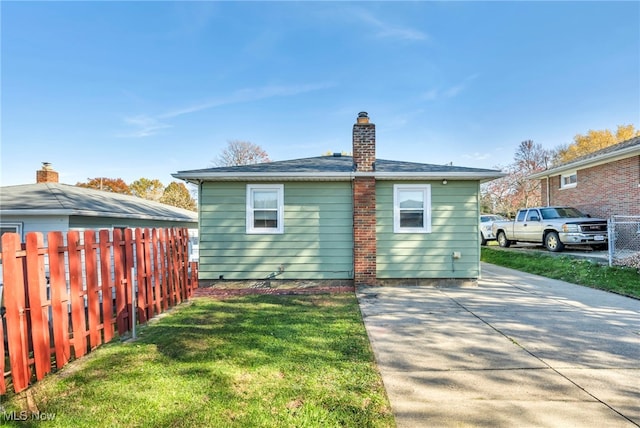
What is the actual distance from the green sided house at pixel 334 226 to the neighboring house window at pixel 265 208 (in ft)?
0.08

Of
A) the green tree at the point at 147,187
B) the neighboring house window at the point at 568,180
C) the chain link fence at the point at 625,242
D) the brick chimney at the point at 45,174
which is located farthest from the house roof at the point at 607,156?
the green tree at the point at 147,187

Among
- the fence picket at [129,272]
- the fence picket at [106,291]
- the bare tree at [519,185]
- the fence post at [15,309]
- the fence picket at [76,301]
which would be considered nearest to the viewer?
the fence post at [15,309]

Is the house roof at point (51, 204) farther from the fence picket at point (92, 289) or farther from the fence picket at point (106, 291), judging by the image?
the fence picket at point (92, 289)

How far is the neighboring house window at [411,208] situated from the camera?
7.50 meters

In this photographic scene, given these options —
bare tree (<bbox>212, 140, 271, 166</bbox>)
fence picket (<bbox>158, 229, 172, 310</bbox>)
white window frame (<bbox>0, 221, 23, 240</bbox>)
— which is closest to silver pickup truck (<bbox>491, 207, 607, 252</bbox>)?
fence picket (<bbox>158, 229, 172, 310</bbox>)

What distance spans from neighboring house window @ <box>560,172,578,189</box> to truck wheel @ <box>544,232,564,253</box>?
11.8 ft

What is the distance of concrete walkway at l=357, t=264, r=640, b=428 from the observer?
8.03 feet

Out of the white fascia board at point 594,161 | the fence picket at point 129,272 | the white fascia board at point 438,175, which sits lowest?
the fence picket at point 129,272

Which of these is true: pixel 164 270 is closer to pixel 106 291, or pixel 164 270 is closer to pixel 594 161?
pixel 106 291

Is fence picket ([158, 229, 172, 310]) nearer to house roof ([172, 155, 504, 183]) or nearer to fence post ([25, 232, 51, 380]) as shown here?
house roof ([172, 155, 504, 183])

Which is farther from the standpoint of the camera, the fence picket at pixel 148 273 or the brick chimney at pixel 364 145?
the brick chimney at pixel 364 145

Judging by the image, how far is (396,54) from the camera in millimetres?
14062

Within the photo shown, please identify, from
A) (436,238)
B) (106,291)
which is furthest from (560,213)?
(106,291)

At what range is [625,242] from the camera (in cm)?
1016
